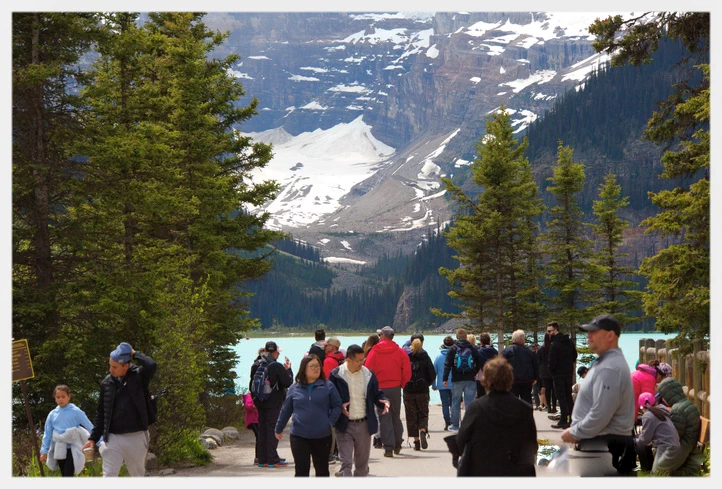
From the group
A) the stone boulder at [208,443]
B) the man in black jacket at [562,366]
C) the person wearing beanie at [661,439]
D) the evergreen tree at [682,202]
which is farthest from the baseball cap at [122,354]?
the man in black jacket at [562,366]

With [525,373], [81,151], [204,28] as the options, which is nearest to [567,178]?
[204,28]

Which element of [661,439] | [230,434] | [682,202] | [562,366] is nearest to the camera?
[661,439]

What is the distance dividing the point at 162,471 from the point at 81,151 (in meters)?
6.76

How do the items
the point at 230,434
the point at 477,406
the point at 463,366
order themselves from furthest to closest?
1. the point at 230,434
2. the point at 463,366
3. the point at 477,406

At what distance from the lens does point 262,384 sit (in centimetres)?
1557

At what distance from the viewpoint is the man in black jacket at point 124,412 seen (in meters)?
10.7

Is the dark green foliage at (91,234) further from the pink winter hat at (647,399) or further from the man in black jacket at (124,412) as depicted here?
the pink winter hat at (647,399)

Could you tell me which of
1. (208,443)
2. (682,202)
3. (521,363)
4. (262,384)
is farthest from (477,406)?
(521,363)

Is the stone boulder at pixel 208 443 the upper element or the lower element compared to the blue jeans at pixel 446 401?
lower

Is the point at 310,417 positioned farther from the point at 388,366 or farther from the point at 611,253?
the point at 611,253

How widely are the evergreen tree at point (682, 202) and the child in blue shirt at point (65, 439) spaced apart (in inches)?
339

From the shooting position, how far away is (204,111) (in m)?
29.9

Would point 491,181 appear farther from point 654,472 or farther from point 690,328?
point 654,472

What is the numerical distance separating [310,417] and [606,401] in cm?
401
